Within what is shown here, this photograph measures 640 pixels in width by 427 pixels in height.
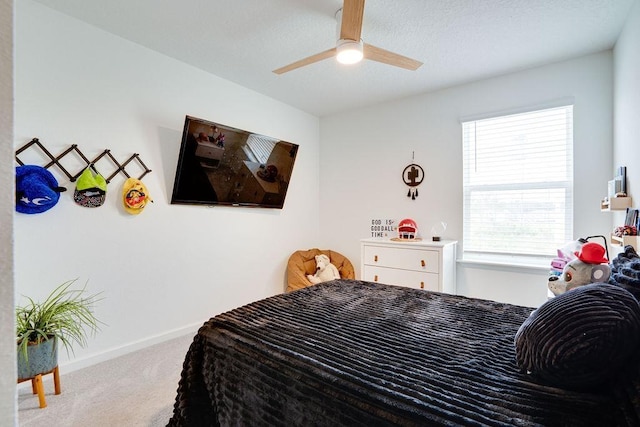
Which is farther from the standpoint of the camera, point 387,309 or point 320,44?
point 320,44

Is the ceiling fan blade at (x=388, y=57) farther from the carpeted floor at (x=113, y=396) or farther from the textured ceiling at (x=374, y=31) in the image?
the carpeted floor at (x=113, y=396)

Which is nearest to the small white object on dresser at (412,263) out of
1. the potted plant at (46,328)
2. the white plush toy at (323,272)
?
the white plush toy at (323,272)

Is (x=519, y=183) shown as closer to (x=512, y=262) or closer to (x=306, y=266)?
(x=512, y=262)

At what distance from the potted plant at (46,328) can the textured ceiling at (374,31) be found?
201 centimetres

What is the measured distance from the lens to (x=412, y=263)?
3.07m

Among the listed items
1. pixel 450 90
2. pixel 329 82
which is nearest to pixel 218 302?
pixel 329 82

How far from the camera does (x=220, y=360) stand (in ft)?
4.29

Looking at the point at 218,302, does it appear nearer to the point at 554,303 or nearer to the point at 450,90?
the point at 554,303

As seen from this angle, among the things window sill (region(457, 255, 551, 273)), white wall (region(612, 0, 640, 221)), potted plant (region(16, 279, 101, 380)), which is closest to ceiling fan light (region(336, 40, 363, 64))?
white wall (region(612, 0, 640, 221))

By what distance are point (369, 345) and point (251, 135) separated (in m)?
2.56

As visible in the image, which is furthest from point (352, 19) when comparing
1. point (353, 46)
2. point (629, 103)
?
point (629, 103)

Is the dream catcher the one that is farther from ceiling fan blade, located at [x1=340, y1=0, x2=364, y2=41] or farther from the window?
ceiling fan blade, located at [x1=340, y1=0, x2=364, y2=41]

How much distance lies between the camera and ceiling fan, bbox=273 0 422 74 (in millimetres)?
1710

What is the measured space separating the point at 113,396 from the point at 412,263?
103 inches
